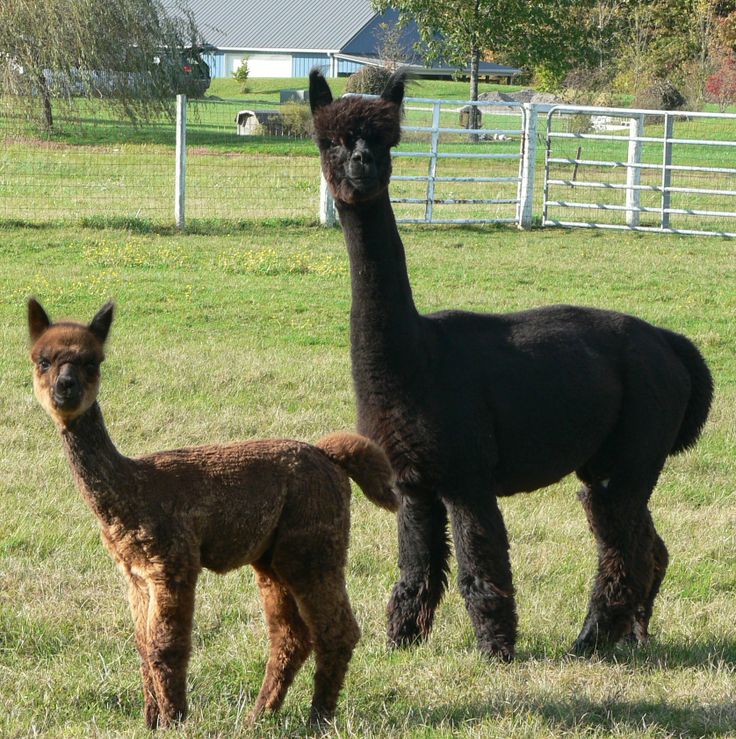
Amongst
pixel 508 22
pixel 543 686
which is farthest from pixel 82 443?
pixel 508 22

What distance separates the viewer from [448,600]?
5.39m

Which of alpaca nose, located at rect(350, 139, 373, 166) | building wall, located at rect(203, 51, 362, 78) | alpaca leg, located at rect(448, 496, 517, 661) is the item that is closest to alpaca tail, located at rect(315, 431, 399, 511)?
alpaca leg, located at rect(448, 496, 517, 661)

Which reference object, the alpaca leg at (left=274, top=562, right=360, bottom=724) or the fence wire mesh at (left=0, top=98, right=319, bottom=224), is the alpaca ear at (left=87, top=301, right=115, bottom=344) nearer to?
the alpaca leg at (left=274, top=562, right=360, bottom=724)

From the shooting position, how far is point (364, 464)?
401 cm

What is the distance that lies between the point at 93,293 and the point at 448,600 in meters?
7.29

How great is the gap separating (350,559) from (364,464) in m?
1.77

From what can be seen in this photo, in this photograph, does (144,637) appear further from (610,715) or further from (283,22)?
(283,22)

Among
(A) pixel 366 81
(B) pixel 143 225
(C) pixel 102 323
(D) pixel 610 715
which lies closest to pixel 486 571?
(D) pixel 610 715

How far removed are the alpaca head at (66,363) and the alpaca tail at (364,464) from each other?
34.4 inches

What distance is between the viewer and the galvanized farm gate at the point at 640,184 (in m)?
18.6

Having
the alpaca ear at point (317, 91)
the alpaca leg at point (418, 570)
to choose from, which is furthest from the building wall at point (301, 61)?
the alpaca leg at point (418, 570)

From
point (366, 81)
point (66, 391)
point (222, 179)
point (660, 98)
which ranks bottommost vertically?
point (66, 391)

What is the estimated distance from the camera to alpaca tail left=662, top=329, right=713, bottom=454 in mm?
5227

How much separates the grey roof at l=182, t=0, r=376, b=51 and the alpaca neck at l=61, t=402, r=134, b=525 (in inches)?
2635
